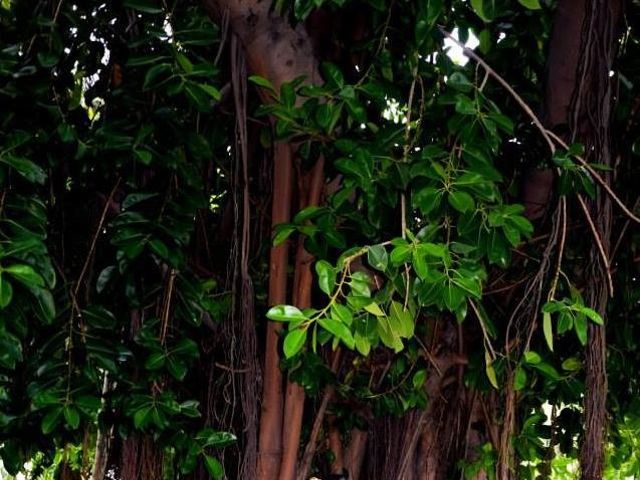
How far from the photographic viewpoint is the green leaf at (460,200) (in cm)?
125

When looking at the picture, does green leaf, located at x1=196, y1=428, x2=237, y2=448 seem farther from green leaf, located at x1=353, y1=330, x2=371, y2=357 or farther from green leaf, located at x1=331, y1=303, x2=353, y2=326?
green leaf, located at x1=331, y1=303, x2=353, y2=326

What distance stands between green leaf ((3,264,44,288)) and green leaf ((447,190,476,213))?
24.3 inches

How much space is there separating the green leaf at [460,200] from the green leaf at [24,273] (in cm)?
62

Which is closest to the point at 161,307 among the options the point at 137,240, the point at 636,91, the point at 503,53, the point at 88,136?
the point at 137,240

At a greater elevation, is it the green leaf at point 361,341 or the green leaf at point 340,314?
the green leaf at point 340,314

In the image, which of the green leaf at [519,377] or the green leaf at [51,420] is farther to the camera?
the green leaf at [519,377]

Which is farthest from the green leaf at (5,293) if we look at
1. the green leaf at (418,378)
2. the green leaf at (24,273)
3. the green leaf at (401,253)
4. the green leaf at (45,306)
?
the green leaf at (418,378)

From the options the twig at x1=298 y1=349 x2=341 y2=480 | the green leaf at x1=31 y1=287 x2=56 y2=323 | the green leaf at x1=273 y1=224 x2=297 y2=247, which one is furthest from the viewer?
the twig at x1=298 y1=349 x2=341 y2=480

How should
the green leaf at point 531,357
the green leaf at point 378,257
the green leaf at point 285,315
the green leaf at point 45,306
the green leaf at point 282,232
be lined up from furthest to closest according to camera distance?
the green leaf at point 531,357 → the green leaf at point 282,232 → the green leaf at point 45,306 → the green leaf at point 378,257 → the green leaf at point 285,315

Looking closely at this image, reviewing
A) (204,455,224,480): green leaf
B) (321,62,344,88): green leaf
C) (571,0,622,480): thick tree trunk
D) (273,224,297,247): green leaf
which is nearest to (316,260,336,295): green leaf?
(273,224,297,247): green leaf

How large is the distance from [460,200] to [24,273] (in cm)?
65

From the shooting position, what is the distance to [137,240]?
4.56 ft

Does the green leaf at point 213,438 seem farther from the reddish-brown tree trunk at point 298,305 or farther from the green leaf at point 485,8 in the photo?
the green leaf at point 485,8

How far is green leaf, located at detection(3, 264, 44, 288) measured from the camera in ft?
3.71
